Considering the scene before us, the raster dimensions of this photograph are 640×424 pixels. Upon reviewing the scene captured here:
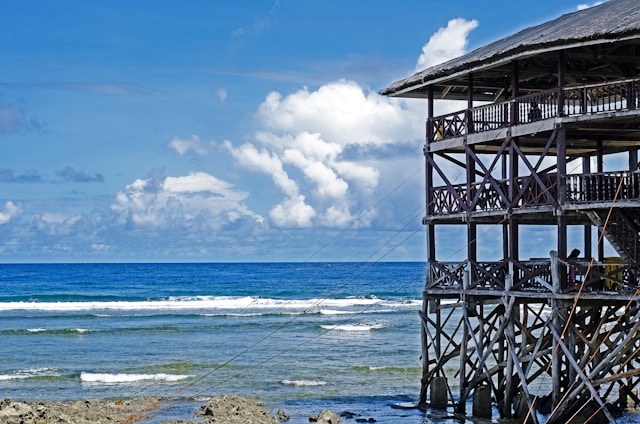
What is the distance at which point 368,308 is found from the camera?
77438mm

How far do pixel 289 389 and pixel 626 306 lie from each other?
14.9 m

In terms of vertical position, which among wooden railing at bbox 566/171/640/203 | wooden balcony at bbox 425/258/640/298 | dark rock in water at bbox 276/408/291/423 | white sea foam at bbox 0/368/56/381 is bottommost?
dark rock in water at bbox 276/408/291/423

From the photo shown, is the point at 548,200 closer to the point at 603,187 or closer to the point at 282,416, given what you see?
the point at 603,187

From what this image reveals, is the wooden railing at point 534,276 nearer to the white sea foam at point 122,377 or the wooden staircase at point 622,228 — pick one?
the wooden staircase at point 622,228

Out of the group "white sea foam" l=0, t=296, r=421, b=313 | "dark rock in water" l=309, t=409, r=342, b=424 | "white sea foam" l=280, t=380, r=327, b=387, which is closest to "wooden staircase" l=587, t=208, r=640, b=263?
"dark rock in water" l=309, t=409, r=342, b=424

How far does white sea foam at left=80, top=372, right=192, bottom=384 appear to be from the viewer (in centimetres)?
3816

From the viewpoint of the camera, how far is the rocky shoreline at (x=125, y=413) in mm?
26516

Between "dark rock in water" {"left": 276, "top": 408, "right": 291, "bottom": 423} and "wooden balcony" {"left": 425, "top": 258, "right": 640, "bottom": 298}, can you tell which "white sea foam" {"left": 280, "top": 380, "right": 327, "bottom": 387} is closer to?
"dark rock in water" {"left": 276, "top": 408, "right": 291, "bottom": 423}

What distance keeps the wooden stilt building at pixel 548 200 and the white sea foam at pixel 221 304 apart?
45961mm

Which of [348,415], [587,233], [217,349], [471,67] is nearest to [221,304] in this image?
[217,349]

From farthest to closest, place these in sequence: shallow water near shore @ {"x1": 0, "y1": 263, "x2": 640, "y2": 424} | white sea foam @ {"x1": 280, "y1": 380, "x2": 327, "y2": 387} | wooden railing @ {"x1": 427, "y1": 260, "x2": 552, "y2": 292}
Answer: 1. white sea foam @ {"x1": 280, "y1": 380, "x2": 327, "y2": 387}
2. shallow water near shore @ {"x1": 0, "y1": 263, "x2": 640, "y2": 424}
3. wooden railing @ {"x1": 427, "y1": 260, "x2": 552, "y2": 292}

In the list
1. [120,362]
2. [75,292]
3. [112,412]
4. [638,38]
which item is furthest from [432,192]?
[75,292]

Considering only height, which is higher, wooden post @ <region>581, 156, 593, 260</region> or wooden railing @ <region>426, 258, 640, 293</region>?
wooden post @ <region>581, 156, 593, 260</region>

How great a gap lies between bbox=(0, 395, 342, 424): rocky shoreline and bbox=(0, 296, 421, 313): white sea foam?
44.3 metres
